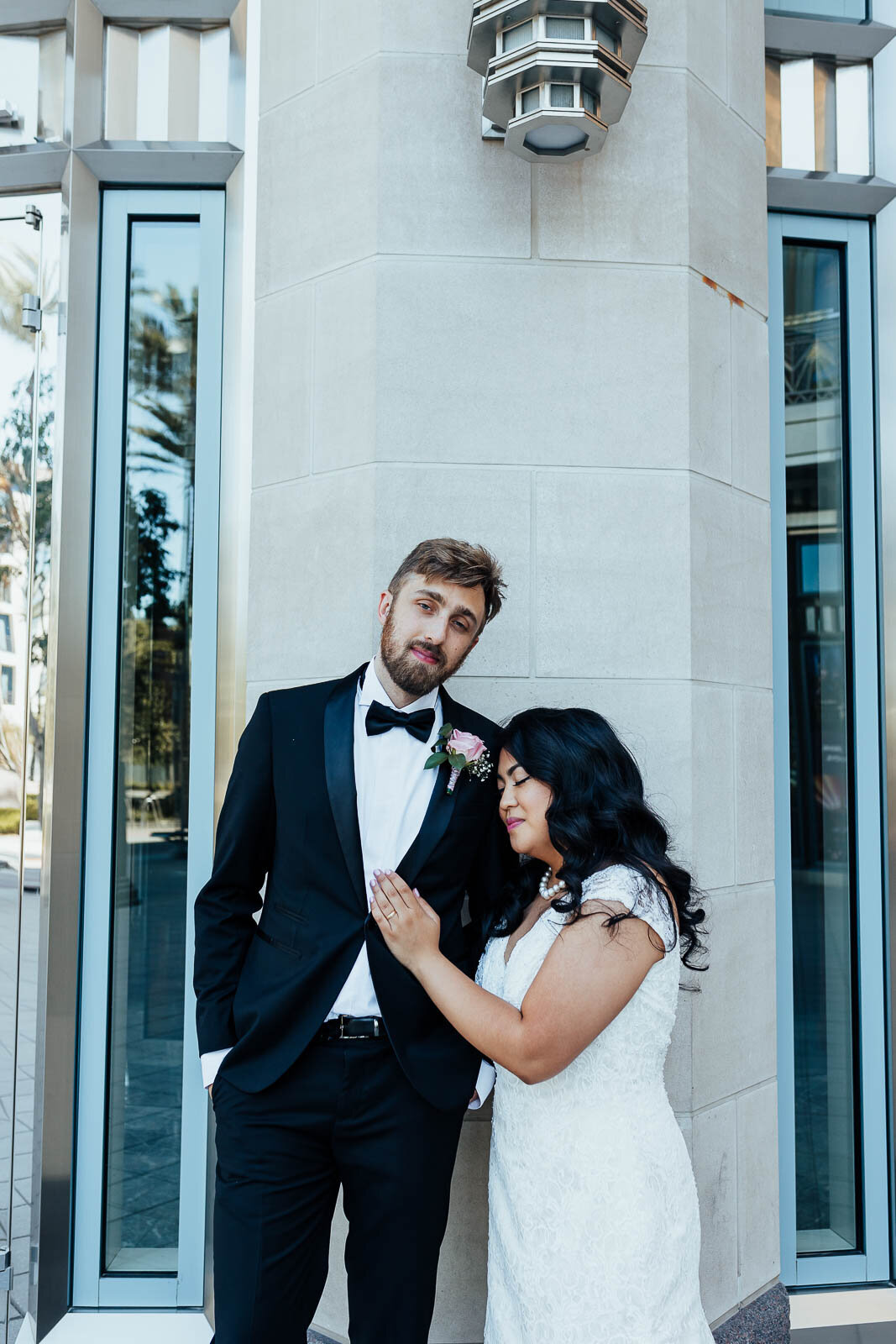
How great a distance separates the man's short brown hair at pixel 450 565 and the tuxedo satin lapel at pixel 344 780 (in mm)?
266

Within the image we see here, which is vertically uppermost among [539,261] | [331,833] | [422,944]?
[539,261]

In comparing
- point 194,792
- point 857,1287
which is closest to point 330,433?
point 194,792

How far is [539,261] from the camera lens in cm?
245

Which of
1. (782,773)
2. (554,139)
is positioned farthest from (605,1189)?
(554,139)

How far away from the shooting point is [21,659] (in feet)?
9.12

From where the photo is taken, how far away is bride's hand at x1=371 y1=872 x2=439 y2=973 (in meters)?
1.74

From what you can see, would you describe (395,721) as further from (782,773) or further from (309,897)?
(782,773)

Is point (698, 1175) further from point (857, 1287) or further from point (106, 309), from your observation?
point (106, 309)

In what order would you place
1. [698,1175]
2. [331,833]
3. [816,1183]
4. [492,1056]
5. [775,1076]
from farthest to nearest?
[816,1183] → [775,1076] → [698,1175] → [331,833] → [492,1056]

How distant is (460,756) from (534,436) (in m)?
0.95

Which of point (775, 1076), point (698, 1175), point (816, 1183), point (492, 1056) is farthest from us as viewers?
point (816, 1183)

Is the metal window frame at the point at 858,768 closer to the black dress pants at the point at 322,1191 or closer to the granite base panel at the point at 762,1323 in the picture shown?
the granite base panel at the point at 762,1323

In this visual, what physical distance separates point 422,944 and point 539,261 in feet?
5.50

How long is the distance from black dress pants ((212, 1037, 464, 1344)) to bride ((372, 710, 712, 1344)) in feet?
0.49
